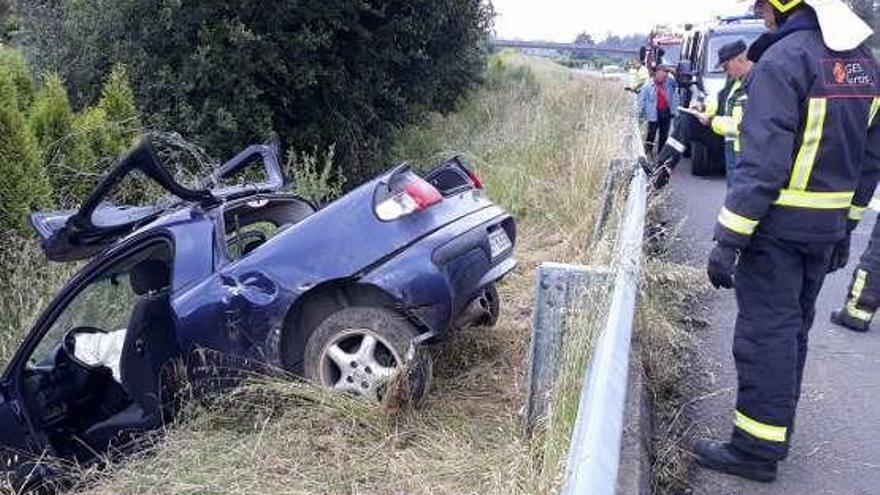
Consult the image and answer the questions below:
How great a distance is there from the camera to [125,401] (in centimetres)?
444

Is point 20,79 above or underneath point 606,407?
above

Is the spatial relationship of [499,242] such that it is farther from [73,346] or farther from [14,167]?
[14,167]

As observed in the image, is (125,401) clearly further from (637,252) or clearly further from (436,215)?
(637,252)

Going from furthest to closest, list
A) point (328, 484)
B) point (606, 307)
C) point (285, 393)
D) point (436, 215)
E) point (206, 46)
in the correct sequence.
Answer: point (206, 46) < point (436, 215) < point (285, 393) < point (328, 484) < point (606, 307)

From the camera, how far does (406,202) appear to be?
4.00m

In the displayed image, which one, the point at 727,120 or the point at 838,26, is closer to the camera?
the point at 838,26

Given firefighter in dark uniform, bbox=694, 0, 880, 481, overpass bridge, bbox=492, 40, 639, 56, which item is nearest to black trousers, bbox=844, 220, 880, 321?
firefighter in dark uniform, bbox=694, 0, 880, 481

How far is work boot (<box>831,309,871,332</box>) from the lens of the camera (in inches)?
208

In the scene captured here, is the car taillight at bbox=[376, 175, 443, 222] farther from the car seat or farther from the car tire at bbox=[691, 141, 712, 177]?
the car tire at bbox=[691, 141, 712, 177]

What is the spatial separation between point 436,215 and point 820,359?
7.83 feet

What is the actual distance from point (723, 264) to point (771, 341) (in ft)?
1.13

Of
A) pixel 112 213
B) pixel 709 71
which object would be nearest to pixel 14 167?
pixel 112 213

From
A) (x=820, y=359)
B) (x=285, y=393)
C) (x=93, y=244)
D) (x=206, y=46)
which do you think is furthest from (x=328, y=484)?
Answer: (x=206, y=46)

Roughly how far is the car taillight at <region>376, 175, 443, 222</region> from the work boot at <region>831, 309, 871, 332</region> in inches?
116
